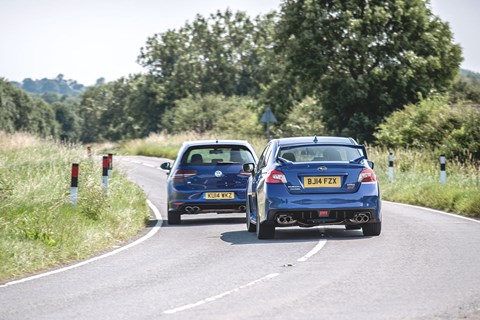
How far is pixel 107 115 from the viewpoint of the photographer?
4970 inches

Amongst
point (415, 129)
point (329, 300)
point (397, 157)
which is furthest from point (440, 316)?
point (415, 129)

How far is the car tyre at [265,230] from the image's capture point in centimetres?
1581

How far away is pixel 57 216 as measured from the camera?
51.0ft

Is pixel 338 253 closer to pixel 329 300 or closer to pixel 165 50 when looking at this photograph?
pixel 329 300

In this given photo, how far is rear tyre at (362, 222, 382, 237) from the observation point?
52.6 feet

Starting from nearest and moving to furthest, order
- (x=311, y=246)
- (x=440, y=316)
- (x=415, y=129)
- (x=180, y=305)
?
1. (x=440, y=316)
2. (x=180, y=305)
3. (x=311, y=246)
4. (x=415, y=129)

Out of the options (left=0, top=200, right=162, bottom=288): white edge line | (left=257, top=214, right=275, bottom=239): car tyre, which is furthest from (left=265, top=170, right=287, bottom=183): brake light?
(left=0, top=200, right=162, bottom=288): white edge line

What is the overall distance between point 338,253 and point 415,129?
87.5 feet

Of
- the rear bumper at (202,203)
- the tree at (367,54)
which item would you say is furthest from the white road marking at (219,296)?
the tree at (367,54)

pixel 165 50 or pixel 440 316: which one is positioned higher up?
pixel 165 50

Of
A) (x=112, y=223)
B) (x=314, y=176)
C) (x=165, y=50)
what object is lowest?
(x=112, y=223)

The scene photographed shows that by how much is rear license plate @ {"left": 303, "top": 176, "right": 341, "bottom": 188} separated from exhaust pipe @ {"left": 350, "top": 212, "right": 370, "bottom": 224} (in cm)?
57

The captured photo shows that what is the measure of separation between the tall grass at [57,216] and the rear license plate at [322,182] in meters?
3.33

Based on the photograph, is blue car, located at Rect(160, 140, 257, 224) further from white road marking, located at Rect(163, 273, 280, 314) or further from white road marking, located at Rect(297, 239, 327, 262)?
white road marking, located at Rect(163, 273, 280, 314)
